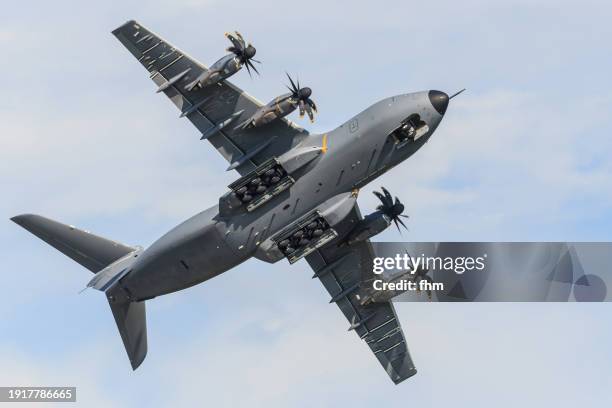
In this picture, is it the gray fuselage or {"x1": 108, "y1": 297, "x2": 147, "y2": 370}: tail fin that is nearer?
the gray fuselage

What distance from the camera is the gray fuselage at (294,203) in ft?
193

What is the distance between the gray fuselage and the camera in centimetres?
5872

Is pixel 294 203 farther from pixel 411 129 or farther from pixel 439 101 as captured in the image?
pixel 439 101

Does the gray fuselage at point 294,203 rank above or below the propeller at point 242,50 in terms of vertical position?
below

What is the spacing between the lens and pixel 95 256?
2569 inches

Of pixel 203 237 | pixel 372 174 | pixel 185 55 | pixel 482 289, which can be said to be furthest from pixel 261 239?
pixel 482 289

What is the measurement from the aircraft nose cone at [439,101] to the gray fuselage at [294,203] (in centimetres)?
5

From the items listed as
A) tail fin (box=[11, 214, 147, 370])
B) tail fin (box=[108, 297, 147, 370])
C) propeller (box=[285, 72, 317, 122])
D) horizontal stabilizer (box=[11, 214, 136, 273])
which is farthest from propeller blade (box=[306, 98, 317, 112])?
tail fin (box=[108, 297, 147, 370])

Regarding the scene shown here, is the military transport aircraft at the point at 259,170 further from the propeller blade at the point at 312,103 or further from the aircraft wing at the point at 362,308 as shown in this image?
the aircraft wing at the point at 362,308

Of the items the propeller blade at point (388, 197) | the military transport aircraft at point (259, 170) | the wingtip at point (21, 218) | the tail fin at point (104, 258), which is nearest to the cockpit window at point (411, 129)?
the military transport aircraft at point (259, 170)
